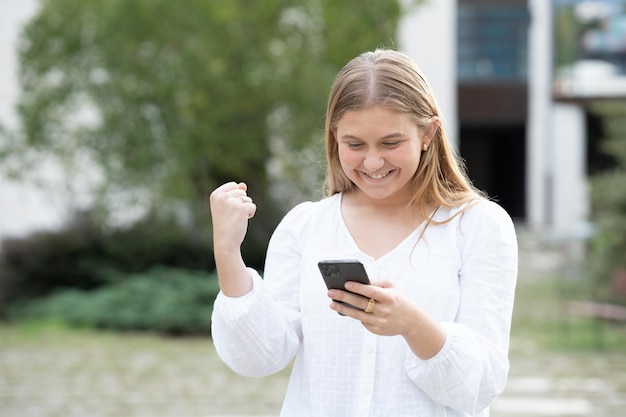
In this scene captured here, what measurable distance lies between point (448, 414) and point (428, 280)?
299 mm

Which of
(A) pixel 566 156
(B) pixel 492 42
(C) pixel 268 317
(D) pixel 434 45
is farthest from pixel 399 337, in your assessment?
(A) pixel 566 156

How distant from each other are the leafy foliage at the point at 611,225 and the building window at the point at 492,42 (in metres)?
14.9

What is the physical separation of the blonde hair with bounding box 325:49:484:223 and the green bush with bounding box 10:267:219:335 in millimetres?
11255

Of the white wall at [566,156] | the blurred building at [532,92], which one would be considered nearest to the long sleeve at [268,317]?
the blurred building at [532,92]

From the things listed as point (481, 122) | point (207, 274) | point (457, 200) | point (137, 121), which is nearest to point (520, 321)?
point (207, 274)

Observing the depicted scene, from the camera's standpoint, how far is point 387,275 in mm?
2350

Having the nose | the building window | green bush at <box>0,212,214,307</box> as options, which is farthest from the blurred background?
the building window

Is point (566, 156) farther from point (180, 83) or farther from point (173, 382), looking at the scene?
point (173, 382)

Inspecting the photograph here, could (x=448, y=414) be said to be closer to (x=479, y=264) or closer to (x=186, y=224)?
(x=479, y=264)

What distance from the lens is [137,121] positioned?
48.7 feet

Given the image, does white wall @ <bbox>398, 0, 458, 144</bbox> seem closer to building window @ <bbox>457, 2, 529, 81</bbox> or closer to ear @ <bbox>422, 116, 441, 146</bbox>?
building window @ <bbox>457, 2, 529, 81</bbox>

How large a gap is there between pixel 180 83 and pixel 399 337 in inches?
490

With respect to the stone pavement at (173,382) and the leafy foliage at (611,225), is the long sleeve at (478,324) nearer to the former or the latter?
the stone pavement at (173,382)

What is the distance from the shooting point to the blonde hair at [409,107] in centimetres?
231
